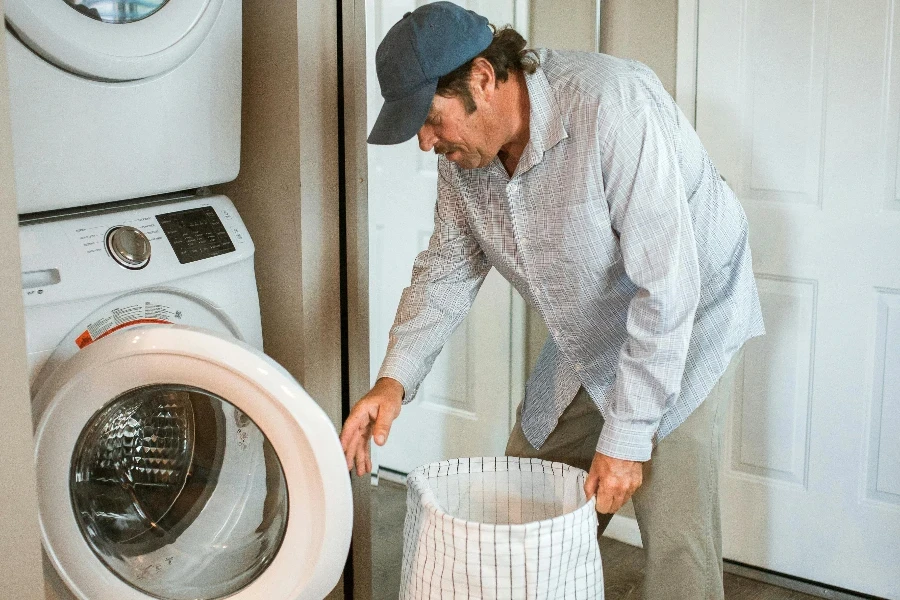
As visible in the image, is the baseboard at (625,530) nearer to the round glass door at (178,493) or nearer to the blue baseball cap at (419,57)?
the round glass door at (178,493)

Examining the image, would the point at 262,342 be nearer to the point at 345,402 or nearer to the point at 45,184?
the point at 345,402

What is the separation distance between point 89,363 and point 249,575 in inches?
17.5

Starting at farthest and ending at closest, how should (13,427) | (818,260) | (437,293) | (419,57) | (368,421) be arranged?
1. (818,260)
2. (437,293)
3. (368,421)
4. (419,57)
5. (13,427)

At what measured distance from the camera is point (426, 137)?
1576 millimetres

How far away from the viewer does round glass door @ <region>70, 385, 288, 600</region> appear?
1.66 metres

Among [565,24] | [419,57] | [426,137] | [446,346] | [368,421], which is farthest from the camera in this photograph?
[446,346]

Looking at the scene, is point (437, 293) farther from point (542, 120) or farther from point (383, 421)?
point (542, 120)

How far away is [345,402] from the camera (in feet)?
6.79

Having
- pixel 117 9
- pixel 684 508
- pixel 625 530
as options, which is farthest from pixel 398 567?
pixel 117 9

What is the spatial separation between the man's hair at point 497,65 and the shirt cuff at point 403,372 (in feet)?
1.47

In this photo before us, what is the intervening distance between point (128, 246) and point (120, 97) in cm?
24

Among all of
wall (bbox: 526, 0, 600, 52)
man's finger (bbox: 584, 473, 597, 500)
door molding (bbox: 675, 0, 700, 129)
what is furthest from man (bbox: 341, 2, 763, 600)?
wall (bbox: 526, 0, 600, 52)

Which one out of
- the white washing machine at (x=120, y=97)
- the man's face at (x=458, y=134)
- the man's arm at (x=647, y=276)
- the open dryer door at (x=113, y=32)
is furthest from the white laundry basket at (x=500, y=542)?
the open dryer door at (x=113, y=32)

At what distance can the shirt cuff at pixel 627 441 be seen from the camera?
1.56 meters
